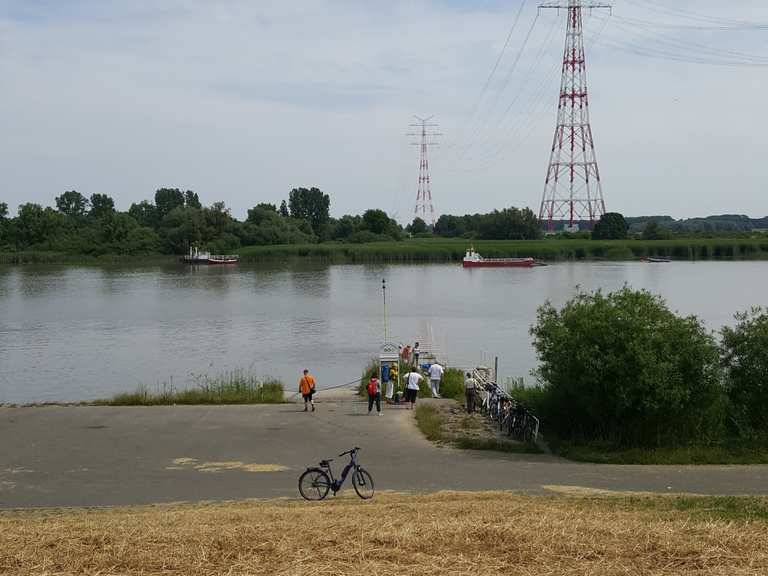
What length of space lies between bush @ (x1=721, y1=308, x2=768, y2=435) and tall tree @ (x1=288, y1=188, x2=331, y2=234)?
173m

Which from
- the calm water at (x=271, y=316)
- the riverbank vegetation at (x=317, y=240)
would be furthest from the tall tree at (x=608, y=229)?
the calm water at (x=271, y=316)

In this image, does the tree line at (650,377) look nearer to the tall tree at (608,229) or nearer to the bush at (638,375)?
the bush at (638,375)

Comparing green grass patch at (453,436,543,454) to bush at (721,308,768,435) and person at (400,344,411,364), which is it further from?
person at (400,344,411,364)

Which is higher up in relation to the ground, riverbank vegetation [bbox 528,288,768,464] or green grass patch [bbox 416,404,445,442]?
riverbank vegetation [bbox 528,288,768,464]

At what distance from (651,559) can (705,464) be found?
35.1 ft

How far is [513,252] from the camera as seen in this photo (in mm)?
137250

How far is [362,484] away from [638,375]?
27.3ft

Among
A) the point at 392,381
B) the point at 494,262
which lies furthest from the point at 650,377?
the point at 494,262

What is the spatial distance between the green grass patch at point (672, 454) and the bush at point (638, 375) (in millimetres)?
479

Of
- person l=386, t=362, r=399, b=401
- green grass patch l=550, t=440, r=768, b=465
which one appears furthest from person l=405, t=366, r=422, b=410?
green grass patch l=550, t=440, r=768, b=465

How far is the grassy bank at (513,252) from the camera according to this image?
5310 inches

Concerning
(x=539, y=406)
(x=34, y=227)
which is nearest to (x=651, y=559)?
(x=539, y=406)

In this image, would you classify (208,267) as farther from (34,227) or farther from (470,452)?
(470,452)

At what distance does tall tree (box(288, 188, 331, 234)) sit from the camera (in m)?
194
